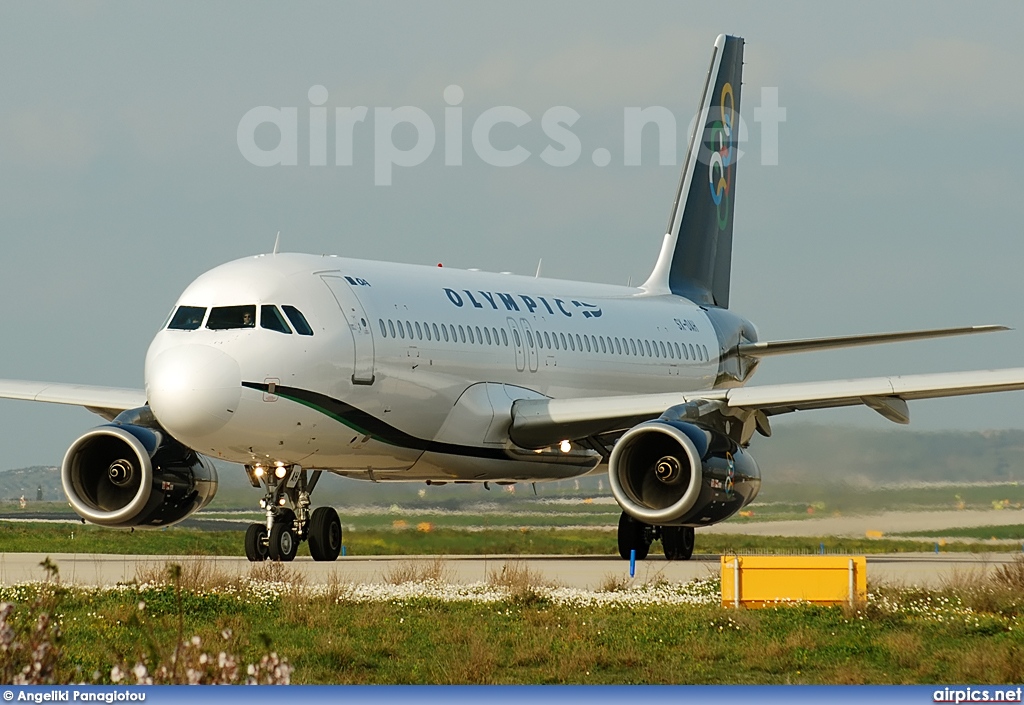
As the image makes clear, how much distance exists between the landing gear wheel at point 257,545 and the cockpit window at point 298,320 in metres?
2.76

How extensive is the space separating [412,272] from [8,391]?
6043 mm

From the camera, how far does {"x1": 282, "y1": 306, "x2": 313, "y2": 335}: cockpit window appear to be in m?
20.4

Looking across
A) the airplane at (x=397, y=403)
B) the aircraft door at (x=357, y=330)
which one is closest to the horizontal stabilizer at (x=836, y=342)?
the airplane at (x=397, y=403)

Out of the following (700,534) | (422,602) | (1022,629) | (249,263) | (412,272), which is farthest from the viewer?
(700,534)

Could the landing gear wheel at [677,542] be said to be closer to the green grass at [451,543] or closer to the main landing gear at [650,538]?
the main landing gear at [650,538]

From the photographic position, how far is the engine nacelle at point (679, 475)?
66.3 ft

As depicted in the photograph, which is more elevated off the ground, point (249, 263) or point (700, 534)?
point (249, 263)

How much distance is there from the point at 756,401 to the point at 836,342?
237 inches

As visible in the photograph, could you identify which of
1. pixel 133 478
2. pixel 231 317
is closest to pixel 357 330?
pixel 231 317

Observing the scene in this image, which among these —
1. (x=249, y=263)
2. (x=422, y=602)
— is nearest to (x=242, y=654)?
(x=422, y=602)

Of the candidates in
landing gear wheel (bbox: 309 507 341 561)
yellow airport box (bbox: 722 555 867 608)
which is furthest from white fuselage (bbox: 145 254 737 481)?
yellow airport box (bbox: 722 555 867 608)

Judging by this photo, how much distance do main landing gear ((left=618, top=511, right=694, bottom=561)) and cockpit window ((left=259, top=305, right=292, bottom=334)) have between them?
21.1 ft

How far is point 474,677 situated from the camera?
11281mm

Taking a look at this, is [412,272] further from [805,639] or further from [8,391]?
[805,639]
